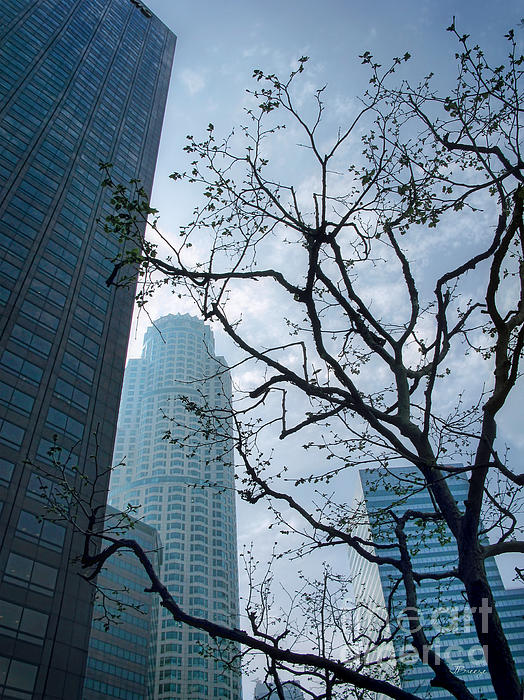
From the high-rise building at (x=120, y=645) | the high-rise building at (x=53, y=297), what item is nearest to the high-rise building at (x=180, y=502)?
the high-rise building at (x=120, y=645)

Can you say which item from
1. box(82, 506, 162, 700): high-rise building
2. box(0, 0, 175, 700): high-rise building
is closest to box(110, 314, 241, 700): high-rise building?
box(82, 506, 162, 700): high-rise building

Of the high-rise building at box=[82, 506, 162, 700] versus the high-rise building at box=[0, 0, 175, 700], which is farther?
the high-rise building at box=[82, 506, 162, 700]

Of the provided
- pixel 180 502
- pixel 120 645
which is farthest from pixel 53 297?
pixel 180 502

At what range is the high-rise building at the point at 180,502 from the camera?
102 meters

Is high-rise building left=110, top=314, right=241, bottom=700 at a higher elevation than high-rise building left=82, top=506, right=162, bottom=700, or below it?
higher

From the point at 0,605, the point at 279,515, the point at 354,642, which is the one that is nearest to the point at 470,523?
the point at 279,515

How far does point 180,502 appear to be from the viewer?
13012cm

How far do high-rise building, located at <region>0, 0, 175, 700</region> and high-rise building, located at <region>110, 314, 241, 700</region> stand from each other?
4214cm

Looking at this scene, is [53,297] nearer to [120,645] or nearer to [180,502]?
[120,645]

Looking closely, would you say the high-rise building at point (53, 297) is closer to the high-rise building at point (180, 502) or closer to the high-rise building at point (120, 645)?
the high-rise building at point (120, 645)

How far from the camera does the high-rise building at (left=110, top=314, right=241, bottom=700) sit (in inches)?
4035

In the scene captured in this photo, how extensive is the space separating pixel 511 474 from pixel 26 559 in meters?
29.0

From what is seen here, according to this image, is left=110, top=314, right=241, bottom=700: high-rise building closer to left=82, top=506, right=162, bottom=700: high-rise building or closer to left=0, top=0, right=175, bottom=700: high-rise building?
left=82, top=506, right=162, bottom=700: high-rise building

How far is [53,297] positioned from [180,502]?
101 metres
